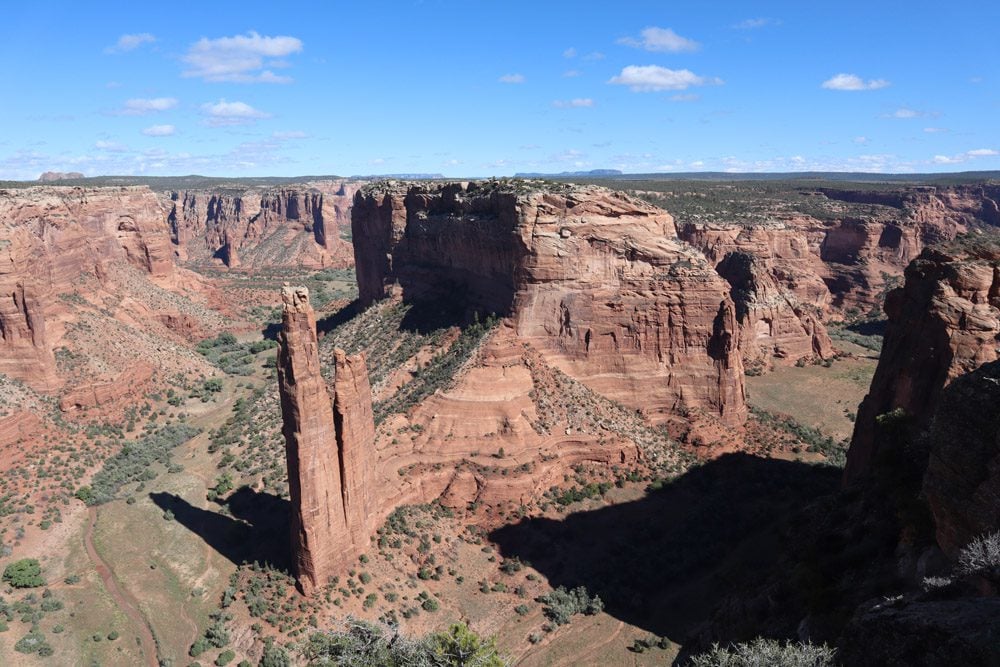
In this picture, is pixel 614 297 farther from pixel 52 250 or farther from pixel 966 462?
pixel 52 250

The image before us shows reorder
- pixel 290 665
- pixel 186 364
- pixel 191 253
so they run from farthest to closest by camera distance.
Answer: pixel 191 253 < pixel 186 364 < pixel 290 665

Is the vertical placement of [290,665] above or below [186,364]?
below

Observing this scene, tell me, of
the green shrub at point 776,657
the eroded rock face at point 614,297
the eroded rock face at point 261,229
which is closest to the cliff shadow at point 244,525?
the eroded rock face at point 614,297

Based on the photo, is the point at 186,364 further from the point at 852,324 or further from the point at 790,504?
the point at 852,324

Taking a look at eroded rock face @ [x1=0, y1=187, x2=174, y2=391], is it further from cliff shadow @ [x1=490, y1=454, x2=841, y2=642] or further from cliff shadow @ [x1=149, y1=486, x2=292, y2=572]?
cliff shadow @ [x1=490, y1=454, x2=841, y2=642]

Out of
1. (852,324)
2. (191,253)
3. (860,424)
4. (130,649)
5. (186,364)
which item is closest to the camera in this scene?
(130,649)

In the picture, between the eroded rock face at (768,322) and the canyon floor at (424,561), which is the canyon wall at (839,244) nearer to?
the eroded rock face at (768,322)

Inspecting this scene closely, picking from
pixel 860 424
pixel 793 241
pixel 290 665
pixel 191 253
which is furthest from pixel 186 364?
pixel 191 253
